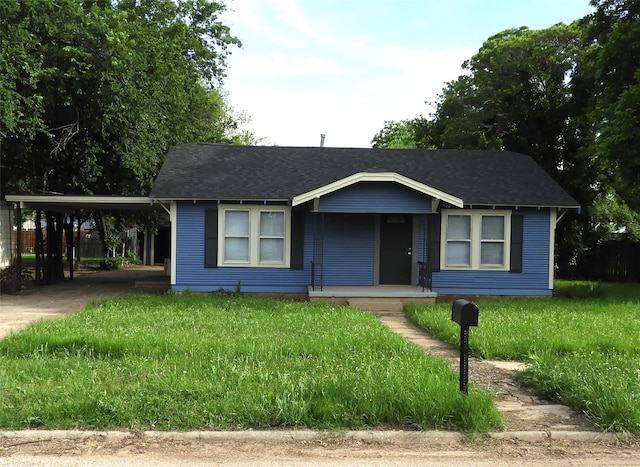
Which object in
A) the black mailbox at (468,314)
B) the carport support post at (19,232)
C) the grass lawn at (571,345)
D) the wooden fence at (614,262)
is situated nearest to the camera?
the grass lawn at (571,345)

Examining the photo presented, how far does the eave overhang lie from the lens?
44.3ft

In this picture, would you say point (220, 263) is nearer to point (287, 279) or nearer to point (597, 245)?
point (287, 279)

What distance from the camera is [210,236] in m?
14.7

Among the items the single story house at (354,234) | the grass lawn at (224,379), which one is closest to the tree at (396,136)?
the single story house at (354,234)

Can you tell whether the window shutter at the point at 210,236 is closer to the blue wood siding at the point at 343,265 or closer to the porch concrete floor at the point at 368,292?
the blue wood siding at the point at 343,265

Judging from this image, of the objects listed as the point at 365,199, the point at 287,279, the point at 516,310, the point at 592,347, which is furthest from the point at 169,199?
the point at 592,347

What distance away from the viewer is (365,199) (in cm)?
1405

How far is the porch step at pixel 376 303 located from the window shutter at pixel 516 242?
12.1ft

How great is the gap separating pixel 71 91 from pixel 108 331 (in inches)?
439

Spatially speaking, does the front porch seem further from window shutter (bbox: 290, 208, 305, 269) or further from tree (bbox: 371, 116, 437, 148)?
tree (bbox: 371, 116, 437, 148)

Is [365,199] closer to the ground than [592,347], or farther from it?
farther from it

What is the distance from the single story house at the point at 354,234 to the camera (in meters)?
14.5

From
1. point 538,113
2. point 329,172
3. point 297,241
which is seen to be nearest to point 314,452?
point 297,241

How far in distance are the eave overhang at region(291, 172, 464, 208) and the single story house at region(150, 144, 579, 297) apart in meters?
0.17
